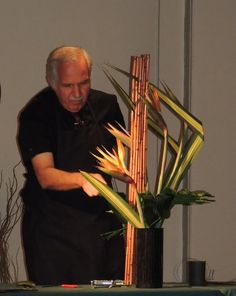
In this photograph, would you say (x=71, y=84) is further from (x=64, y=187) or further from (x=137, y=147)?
(x=137, y=147)

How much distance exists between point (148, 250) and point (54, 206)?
2.02 meters

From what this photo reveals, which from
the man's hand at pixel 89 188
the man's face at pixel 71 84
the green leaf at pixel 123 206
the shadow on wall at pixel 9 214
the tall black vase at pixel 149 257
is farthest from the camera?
the man's face at pixel 71 84

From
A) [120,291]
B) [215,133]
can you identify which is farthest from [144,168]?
[215,133]

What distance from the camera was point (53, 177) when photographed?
19.1 feet

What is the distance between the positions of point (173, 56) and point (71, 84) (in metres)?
0.90

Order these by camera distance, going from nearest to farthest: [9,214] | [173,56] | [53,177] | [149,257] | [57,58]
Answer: [149,257]
[9,214]
[53,177]
[57,58]
[173,56]

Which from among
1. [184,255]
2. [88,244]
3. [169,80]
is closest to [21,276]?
[88,244]

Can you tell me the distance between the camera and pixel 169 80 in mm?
6398

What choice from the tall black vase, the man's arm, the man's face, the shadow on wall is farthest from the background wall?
the tall black vase

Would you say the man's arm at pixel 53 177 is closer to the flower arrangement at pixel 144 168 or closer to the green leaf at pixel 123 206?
the flower arrangement at pixel 144 168

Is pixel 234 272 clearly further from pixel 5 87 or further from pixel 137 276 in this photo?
pixel 137 276

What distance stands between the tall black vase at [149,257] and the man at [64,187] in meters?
1.89

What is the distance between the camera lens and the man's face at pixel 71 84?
5.93 metres

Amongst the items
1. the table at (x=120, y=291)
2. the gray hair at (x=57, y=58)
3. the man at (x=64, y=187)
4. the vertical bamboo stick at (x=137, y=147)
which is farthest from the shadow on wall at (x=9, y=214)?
the table at (x=120, y=291)
